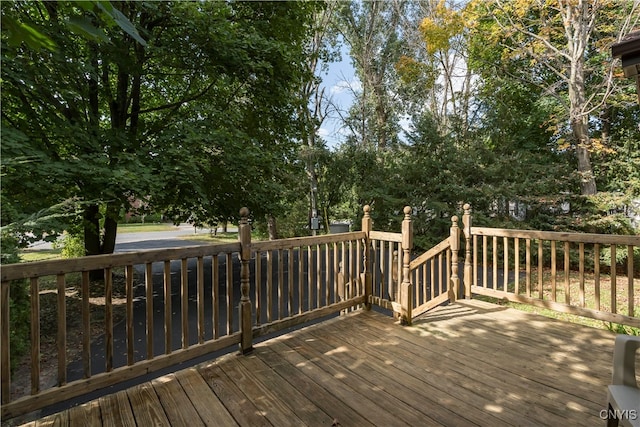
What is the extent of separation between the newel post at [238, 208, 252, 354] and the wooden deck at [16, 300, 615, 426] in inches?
6.4

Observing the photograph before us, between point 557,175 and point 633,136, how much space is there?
1.74 metres

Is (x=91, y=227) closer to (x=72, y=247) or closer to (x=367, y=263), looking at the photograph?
(x=72, y=247)

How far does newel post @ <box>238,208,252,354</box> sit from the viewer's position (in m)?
2.77

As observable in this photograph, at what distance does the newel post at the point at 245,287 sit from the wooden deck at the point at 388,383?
0.16 m

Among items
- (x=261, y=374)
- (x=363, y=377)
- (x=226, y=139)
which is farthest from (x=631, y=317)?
(x=226, y=139)

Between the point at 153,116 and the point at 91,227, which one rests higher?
the point at 153,116

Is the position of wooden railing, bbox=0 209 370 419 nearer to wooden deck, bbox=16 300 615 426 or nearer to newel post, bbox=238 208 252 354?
newel post, bbox=238 208 252 354

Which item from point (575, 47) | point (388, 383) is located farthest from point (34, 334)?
point (575, 47)

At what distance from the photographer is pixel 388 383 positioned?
7.57 ft

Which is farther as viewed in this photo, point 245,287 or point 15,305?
point 245,287

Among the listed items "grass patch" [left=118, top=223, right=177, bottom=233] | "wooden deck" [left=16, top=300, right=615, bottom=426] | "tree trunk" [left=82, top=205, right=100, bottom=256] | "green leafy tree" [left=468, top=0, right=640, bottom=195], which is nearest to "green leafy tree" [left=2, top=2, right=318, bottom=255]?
"tree trunk" [left=82, top=205, right=100, bottom=256]

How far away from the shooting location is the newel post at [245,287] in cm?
277

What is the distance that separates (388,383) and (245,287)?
1.36 m

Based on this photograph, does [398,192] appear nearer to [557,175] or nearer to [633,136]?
[557,175]
